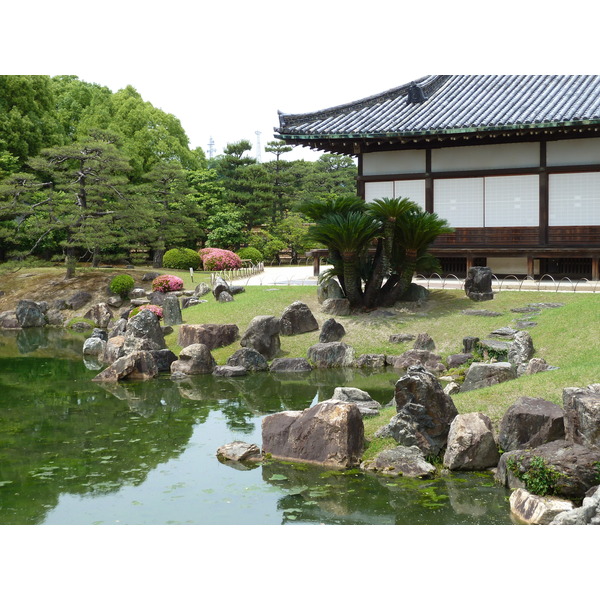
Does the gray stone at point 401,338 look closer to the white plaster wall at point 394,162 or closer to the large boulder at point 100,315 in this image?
the white plaster wall at point 394,162

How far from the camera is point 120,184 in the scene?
3161 centimetres

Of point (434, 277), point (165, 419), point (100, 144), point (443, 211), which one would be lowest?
point (165, 419)

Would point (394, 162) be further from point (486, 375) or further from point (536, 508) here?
point (536, 508)

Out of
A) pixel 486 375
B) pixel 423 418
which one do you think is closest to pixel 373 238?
pixel 486 375

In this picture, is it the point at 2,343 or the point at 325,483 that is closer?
the point at 325,483

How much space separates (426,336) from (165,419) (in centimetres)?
729

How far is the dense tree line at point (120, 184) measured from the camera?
30.2 metres

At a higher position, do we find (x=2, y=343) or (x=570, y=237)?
(x=570, y=237)

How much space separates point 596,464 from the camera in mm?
7906

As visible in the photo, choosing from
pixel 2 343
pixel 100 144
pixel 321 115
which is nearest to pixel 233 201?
pixel 100 144

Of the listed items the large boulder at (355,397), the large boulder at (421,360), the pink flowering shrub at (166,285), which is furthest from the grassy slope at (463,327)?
the pink flowering shrub at (166,285)

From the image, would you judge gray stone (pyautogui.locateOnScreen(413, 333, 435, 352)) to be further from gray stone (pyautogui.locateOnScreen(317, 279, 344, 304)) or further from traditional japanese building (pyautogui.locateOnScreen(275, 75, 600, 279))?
traditional japanese building (pyautogui.locateOnScreen(275, 75, 600, 279))

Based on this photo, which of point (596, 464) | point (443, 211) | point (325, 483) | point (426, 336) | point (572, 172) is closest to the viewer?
point (596, 464)

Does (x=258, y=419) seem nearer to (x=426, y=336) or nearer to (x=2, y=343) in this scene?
(x=426, y=336)
